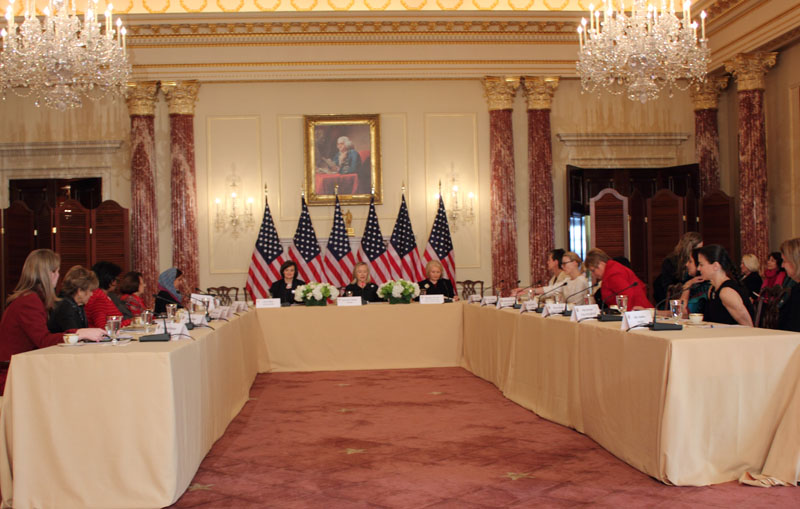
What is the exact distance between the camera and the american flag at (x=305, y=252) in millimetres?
12305

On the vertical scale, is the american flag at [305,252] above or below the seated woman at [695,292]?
above

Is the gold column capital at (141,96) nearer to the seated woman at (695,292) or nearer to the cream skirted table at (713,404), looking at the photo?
the seated woman at (695,292)

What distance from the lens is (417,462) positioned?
4.89 m

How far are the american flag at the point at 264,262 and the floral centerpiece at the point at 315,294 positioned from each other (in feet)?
9.23

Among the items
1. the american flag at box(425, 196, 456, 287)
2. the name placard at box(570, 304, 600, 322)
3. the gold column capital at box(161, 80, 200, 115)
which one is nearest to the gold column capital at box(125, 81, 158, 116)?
the gold column capital at box(161, 80, 200, 115)

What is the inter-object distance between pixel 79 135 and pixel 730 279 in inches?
418

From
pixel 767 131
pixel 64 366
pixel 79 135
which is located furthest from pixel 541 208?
pixel 64 366

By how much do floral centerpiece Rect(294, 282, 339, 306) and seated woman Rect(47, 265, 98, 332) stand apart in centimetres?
396

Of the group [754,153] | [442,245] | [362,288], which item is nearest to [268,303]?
[362,288]

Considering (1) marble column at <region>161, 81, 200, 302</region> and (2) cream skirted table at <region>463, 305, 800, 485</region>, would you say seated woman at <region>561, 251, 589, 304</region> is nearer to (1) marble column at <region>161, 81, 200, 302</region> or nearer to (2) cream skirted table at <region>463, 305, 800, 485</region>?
(2) cream skirted table at <region>463, 305, 800, 485</region>

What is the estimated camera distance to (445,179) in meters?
12.9

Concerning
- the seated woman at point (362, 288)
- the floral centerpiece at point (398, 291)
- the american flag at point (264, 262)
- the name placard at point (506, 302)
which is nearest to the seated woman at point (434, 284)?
the seated woman at point (362, 288)

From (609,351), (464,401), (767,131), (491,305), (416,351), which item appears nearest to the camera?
(609,351)

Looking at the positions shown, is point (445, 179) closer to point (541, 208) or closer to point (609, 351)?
point (541, 208)
